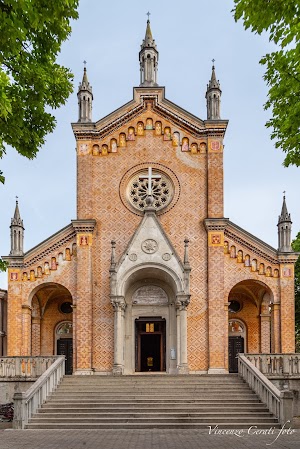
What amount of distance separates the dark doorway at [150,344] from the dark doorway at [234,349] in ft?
14.3

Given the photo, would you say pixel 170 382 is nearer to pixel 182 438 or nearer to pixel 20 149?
pixel 182 438

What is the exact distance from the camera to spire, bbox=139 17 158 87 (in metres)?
32.8

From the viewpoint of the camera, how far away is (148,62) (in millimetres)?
33062

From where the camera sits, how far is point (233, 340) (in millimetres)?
32500

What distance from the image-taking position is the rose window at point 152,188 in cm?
3094

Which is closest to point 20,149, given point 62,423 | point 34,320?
point 62,423

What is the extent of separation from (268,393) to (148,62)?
66.5 feet

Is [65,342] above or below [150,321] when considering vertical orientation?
below

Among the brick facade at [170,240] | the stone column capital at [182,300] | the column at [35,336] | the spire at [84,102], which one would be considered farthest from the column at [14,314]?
the spire at [84,102]

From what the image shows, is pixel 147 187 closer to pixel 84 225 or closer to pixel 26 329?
pixel 84 225

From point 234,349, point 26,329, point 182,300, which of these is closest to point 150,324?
point 182,300

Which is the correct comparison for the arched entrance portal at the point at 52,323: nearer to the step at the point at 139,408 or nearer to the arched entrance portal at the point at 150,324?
the arched entrance portal at the point at 150,324

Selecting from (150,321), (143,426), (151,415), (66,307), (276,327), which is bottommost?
(143,426)

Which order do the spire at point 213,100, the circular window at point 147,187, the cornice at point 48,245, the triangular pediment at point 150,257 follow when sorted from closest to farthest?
the triangular pediment at point 150,257
the cornice at point 48,245
the circular window at point 147,187
the spire at point 213,100
